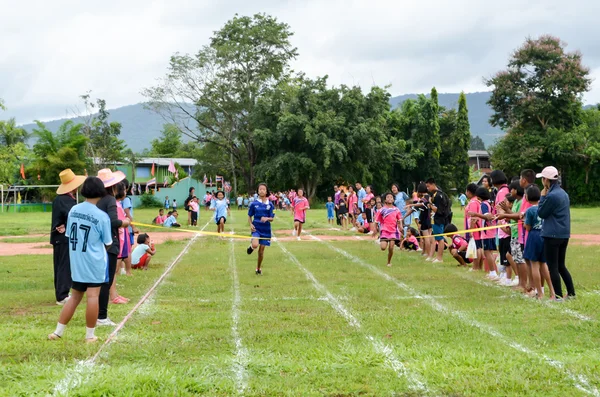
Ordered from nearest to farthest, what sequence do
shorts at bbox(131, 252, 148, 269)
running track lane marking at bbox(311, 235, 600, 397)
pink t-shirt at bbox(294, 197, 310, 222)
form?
1. running track lane marking at bbox(311, 235, 600, 397)
2. shorts at bbox(131, 252, 148, 269)
3. pink t-shirt at bbox(294, 197, 310, 222)

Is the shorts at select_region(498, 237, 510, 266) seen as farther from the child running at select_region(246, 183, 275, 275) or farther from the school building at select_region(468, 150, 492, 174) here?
the school building at select_region(468, 150, 492, 174)

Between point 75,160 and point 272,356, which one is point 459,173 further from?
point 272,356

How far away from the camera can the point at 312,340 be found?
7.55 m

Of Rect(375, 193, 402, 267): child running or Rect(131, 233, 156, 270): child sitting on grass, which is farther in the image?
Rect(375, 193, 402, 267): child running

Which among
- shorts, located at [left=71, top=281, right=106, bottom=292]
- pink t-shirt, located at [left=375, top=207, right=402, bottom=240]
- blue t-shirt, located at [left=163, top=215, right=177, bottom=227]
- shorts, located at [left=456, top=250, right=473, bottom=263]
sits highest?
pink t-shirt, located at [left=375, top=207, right=402, bottom=240]

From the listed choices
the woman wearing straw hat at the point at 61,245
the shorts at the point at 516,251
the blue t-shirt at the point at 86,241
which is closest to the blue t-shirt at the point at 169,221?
the woman wearing straw hat at the point at 61,245

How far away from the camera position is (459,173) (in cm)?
7356

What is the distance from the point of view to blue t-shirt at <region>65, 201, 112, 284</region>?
7402 millimetres

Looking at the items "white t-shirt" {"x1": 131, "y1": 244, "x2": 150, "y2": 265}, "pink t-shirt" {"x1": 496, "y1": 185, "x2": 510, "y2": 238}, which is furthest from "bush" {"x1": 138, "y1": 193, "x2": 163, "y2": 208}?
"pink t-shirt" {"x1": 496, "y1": 185, "x2": 510, "y2": 238}

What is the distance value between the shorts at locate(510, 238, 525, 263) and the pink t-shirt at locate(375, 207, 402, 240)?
14.0 feet

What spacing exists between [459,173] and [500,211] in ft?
208

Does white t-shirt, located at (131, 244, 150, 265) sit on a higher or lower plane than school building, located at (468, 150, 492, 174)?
lower

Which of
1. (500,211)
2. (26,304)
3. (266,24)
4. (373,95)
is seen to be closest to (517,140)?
(373,95)

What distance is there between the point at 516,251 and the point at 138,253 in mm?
7816
